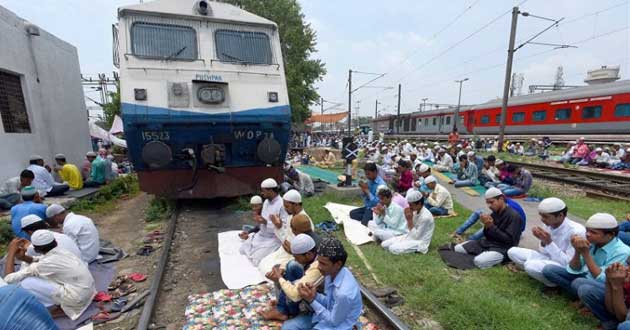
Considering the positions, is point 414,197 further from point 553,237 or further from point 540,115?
point 540,115

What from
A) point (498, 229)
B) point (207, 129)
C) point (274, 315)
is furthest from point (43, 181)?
point (498, 229)

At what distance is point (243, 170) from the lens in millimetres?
6449

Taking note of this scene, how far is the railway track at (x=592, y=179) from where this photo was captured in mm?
8336

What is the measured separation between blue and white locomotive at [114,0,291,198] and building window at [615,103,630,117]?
658 inches

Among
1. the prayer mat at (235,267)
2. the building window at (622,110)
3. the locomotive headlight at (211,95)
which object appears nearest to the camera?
the prayer mat at (235,267)

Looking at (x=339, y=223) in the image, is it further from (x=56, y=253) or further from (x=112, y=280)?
(x=56, y=253)

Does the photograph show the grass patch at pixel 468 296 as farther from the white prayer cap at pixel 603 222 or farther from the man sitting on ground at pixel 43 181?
the man sitting on ground at pixel 43 181

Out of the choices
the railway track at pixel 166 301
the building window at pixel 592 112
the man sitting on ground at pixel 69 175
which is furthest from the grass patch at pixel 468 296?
the building window at pixel 592 112

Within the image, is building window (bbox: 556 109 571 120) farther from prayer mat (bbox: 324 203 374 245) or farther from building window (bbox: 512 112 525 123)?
prayer mat (bbox: 324 203 374 245)

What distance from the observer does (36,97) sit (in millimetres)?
8773

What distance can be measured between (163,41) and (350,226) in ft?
16.0

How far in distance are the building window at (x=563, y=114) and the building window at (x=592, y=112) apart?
2.50 feet

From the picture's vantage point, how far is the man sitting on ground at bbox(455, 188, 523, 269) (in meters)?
4.15

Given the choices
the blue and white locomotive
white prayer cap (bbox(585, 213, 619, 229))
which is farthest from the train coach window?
white prayer cap (bbox(585, 213, 619, 229))
